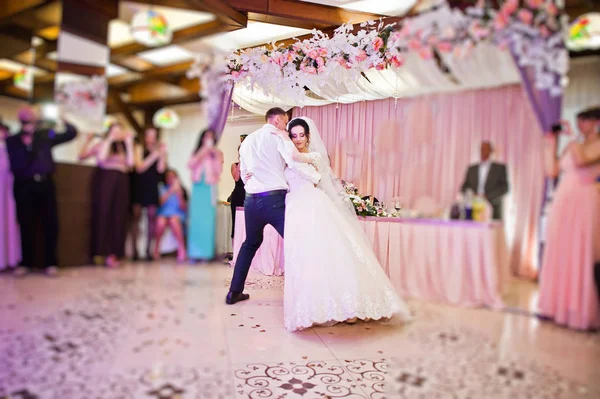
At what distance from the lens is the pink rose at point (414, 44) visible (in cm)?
80

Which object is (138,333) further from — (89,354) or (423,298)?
(423,298)

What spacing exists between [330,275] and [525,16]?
50.0 inches

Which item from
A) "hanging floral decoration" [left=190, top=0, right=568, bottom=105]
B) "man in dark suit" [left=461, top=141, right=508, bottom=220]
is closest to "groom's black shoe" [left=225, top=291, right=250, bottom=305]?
"hanging floral decoration" [left=190, top=0, right=568, bottom=105]

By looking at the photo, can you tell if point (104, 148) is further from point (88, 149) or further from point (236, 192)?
point (236, 192)

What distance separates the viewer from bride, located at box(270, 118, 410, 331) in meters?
1.51

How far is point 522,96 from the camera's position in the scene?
665mm

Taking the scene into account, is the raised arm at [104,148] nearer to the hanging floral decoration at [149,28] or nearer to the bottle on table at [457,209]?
the hanging floral decoration at [149,28]

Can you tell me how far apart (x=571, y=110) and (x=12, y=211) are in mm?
1018

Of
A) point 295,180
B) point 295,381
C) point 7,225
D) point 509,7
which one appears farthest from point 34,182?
point 295,381

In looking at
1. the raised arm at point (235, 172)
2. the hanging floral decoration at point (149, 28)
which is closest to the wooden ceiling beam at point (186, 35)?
the hanging floral decoration at point (149, 28)

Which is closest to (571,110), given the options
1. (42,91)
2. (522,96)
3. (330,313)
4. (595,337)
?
(522,96)

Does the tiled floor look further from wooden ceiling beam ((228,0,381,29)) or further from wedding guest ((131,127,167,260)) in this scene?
wooden ceiling beam ((228,0,381,29))

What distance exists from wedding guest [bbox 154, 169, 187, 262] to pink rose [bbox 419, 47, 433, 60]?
0.60 meters

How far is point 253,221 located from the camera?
120cm
